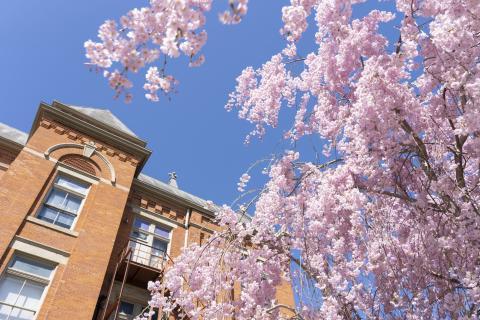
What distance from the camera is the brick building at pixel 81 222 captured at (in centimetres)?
1062

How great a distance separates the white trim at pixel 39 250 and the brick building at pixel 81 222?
0.09ft

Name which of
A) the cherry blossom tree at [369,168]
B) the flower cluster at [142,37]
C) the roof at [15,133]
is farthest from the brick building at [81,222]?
the flower cluster at [142,37]

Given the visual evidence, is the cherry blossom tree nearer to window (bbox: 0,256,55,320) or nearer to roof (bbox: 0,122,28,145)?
window (bbox: 0,256,55,320)

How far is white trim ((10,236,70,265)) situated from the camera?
1097 cm

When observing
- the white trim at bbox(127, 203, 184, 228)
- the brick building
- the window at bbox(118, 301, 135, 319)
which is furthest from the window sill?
the white trim at bbox(127, 203, 184, 228)

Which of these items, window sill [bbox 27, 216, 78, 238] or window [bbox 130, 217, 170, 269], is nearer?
window sill [bbox 27, 216, 78, 238]

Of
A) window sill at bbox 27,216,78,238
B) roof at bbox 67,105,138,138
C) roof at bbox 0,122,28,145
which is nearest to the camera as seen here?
window sill at bbox 27,216,78,238

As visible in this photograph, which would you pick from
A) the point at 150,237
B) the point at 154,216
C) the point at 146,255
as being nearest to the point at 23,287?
the point at 146,255

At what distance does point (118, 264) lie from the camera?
12000 millimetres

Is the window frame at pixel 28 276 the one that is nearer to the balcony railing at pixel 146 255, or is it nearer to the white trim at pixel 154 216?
the balcony railing at pixel 146 255

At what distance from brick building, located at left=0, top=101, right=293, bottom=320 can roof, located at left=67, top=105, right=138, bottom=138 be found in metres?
0.15

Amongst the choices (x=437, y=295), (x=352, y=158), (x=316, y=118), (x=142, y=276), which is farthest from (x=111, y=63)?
(x=142, y=276)

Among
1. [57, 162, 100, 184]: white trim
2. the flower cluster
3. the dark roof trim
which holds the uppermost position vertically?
the dark roof trim

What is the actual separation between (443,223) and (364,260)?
145 centimetres
